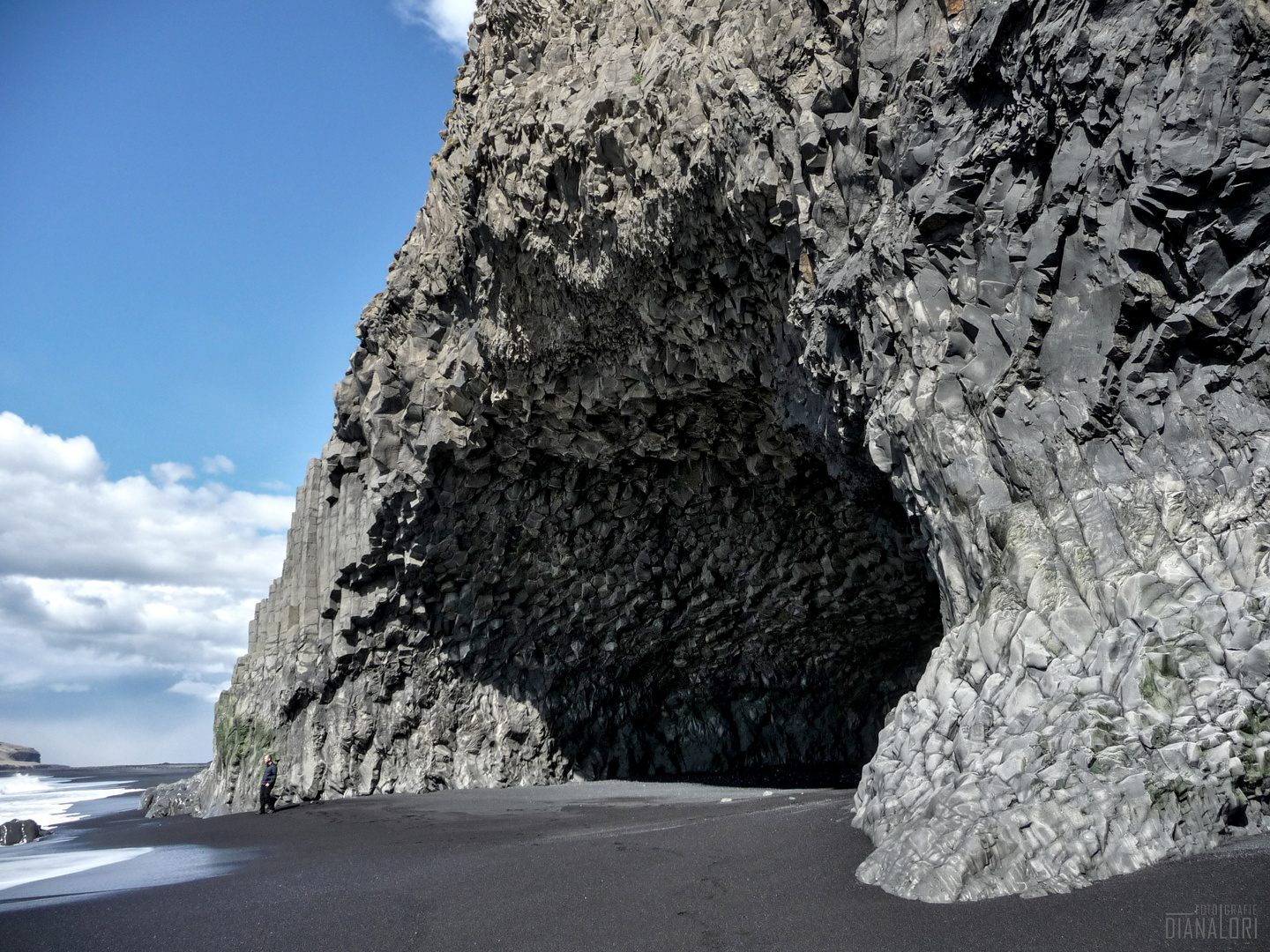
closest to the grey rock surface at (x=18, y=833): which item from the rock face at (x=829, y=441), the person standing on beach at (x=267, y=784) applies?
the rock face at (x=829, y=441)

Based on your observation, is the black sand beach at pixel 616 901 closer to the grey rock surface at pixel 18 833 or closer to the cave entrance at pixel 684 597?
the cave entrance at pixel 684 597

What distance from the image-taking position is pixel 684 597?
20.3 metres

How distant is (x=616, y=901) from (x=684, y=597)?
14.5 m

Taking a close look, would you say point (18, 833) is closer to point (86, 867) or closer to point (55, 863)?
point (55, 863)

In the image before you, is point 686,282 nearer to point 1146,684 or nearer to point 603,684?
point 1146,684

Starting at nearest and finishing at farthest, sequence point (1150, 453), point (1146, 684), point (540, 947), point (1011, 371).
A: point (540, 947)
point (1146, 684)
point (1150, 453)
point (1011, 371)

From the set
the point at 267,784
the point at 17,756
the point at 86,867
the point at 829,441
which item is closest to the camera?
the point at 86,867

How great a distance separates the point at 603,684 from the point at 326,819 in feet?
27.5

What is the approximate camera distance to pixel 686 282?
13477mm

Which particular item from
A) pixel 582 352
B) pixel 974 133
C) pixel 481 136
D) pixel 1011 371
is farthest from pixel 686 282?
pixel 1011 371

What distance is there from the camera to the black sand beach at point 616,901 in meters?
4.33

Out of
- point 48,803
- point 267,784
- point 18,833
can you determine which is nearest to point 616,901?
point 267,784

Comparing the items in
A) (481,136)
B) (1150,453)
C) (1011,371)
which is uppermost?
(481,136)

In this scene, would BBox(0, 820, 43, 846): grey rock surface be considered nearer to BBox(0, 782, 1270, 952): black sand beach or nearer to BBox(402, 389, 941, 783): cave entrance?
BBox(0, 782, 1270, 952): black sand beach
